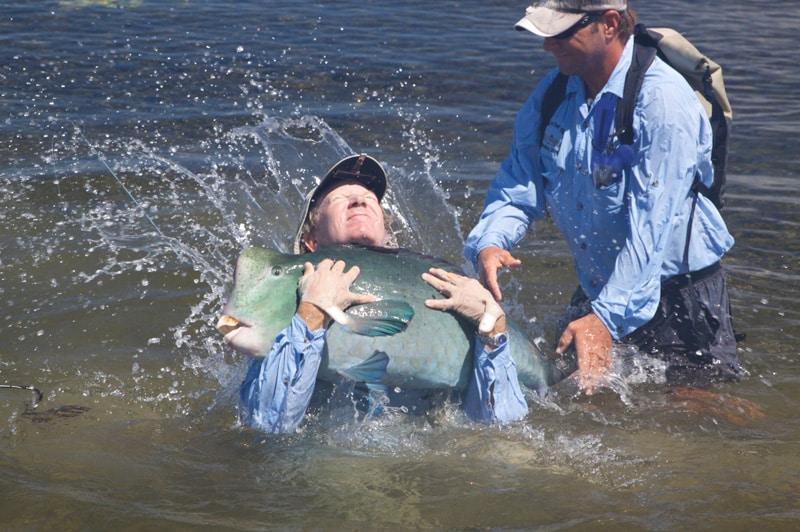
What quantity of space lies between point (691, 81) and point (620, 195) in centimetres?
74

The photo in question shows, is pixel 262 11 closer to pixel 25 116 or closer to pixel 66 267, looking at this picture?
pixel 25 116

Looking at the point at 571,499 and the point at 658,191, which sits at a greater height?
the point at 658,191

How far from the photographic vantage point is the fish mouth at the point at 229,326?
3717 millimetres

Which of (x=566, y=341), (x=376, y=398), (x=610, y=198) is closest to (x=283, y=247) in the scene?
(x=376, y=398)

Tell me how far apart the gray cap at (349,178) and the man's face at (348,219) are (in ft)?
0.14

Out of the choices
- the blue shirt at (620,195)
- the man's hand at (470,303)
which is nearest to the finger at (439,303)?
the man's hand at (470,303)

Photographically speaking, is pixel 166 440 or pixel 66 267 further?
pixel 66 267

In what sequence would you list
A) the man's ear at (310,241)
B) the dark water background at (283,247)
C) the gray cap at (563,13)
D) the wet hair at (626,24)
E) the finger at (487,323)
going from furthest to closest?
the man's ear at (310,241) < the wet hair at (626,24) < the gray cap at (563,13) < the dark water background at (283,247) < the finger at (487,323)

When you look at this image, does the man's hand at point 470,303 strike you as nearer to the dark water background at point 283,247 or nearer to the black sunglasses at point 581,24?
the dark water background at point 283,247

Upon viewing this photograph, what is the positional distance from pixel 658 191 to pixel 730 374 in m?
1.25

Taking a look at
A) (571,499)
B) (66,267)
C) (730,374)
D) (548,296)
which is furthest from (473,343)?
(66,267)

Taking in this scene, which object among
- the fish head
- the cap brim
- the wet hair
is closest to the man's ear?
the fish head

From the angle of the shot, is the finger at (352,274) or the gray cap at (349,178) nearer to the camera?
the finger at (352,274)

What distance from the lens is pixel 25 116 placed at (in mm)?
9750
